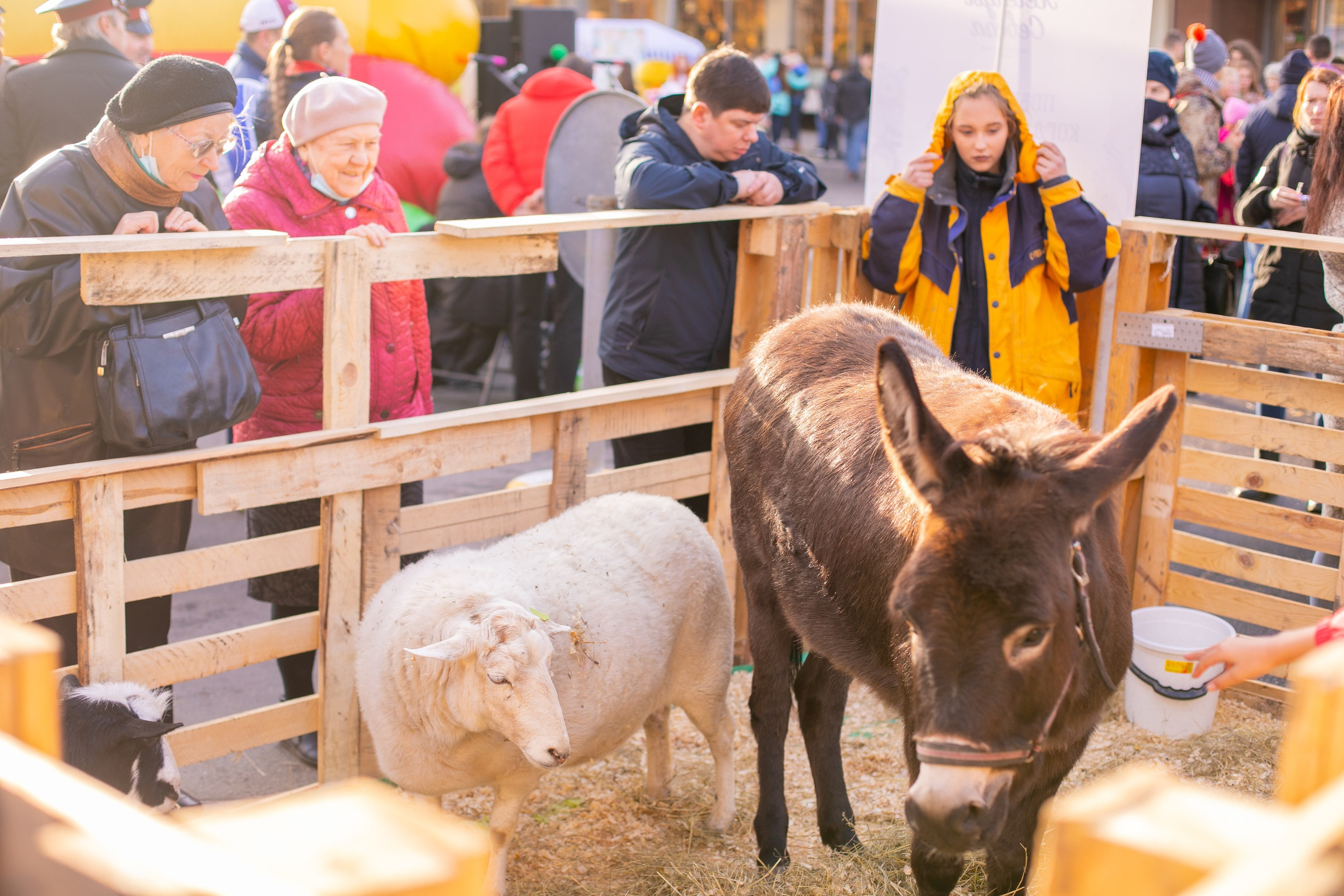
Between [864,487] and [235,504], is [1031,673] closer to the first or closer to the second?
[864,487]

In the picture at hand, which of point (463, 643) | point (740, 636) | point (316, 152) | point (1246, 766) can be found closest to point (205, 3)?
point (316, 152)

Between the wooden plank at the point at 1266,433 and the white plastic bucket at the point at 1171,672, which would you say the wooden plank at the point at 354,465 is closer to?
the white plastic bucket at the point at 1171,672

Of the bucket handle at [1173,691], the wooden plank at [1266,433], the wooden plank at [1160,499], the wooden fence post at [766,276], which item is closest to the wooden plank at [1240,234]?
the wooden plank at [1160,499]

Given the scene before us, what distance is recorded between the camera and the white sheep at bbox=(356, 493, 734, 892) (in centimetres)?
314

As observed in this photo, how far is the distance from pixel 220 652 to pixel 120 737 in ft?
1.67

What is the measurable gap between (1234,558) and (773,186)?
8.33ft

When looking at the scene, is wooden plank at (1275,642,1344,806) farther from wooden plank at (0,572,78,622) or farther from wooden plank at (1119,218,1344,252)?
wooden plank at (1119,218,1344,252)

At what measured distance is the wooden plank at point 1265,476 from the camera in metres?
4.64

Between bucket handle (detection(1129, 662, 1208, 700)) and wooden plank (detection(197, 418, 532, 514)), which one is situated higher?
wooden plank (detection(197, 418, 532, 514))

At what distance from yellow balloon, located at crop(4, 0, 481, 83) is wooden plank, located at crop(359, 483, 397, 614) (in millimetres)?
7179

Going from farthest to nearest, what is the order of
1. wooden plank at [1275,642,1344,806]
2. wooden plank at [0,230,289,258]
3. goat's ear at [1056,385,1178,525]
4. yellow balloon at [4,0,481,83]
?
yellow balloon at [4,0,481,83] < wooden plank at [0,230,289,258] < goat's ear at [1056,385,1178,525] < wooden plank at [1275,642,1344,806]

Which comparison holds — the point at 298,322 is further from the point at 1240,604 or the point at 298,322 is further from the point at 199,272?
the point at 1240,604

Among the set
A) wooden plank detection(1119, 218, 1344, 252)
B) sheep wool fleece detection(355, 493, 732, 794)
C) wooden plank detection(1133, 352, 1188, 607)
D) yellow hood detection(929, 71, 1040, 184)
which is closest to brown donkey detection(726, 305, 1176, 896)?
sheep wool fleece detection(355, 493, 732, 794)

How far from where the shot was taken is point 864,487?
10.0 feet
